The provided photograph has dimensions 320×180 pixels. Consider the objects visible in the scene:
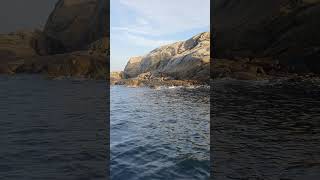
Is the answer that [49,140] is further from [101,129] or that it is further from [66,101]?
[66,101]

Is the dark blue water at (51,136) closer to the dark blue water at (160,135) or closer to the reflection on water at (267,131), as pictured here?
the dark blue water at (160,135)

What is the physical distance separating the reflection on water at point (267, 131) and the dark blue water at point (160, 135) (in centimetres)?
189

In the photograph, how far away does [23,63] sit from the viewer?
3459cm

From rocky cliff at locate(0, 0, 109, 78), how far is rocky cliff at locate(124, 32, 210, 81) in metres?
8.03

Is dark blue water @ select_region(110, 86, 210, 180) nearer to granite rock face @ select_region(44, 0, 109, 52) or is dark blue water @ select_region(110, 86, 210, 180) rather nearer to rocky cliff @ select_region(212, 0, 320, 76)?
rocky cliff @ select_region(212, 0, 320, 76)

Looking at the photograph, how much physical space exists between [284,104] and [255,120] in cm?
189

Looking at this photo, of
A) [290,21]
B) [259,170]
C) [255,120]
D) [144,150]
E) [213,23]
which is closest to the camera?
[259,170]

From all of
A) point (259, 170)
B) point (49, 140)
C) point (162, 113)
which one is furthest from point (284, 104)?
point (162, 113)

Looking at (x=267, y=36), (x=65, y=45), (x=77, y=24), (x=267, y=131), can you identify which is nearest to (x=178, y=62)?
(x=77, y=24)

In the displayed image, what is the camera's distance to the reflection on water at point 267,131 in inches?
461

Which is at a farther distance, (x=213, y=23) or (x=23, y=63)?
(x=23, y=63)

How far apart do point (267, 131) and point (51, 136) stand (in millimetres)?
8236

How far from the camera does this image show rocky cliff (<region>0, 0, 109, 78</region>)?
33344 millimetres

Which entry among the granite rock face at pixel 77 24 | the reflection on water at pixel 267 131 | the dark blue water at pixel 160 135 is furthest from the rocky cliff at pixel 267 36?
the granite rock face at pixel 77 24
